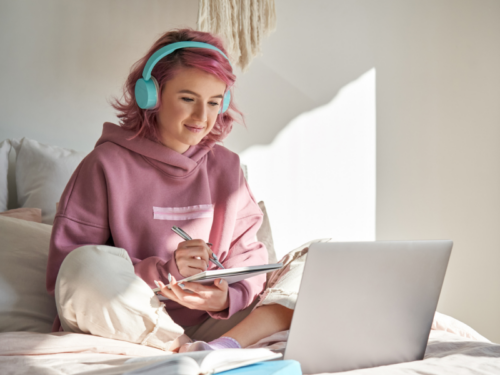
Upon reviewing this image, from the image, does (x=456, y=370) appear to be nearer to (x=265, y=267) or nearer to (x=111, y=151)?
(x=265, y=267)

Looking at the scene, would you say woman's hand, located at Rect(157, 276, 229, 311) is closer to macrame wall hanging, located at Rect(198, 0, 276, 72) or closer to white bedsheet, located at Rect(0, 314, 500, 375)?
white bedsheet, located at Rect(0, 314, 500, 375)

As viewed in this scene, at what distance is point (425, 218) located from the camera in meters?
2.42

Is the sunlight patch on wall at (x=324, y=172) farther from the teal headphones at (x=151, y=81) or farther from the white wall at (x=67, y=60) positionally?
the teal headphones at (x=151, y=81)

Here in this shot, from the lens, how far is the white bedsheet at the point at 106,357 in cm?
76

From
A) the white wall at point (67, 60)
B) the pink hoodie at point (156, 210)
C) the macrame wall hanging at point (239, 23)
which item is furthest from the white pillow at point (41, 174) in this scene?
the macrame wall hanging at point (239, 23)

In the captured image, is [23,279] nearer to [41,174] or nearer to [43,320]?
[43,320]

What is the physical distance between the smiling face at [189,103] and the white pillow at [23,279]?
0.46 metres

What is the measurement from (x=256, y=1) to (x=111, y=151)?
989 mm

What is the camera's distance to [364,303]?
0.84 meters

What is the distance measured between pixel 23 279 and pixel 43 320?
112 mm

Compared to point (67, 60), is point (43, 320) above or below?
below

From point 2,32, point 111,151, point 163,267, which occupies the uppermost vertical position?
point 2,32

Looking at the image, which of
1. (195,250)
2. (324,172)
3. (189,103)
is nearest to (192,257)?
(195,250)

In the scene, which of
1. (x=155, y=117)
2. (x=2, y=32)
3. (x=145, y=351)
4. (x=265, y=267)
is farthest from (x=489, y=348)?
Result: (x=2, y=32)
